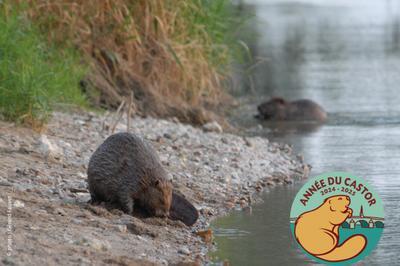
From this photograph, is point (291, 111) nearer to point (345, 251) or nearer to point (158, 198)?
point (158, 198)

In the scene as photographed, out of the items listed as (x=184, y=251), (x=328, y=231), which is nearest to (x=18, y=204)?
(x=184, y=251)

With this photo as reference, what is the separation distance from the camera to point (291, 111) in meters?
13.5

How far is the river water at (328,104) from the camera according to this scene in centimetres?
719

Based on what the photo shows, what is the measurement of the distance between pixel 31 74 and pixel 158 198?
254 centimetres

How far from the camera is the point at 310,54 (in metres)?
18.6

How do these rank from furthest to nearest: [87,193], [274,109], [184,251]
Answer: [274,109] < [87,193] < [184,251]

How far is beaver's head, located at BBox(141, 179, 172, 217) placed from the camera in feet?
23.2

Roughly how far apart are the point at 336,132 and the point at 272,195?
3.62 metres

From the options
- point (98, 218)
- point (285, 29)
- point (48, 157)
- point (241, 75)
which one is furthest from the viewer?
point (285, 29)

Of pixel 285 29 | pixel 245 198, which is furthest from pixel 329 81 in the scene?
pixel 245 198

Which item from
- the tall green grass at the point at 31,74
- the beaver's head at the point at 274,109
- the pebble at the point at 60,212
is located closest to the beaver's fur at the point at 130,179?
the pebble at the point at 60,212

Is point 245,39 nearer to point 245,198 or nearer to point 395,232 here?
point 245,198

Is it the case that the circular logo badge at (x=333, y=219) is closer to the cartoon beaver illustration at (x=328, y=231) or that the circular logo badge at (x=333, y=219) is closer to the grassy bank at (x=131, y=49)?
the cartoon beaver illustration at (x=328, y=231)

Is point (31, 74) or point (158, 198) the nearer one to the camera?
point (158, 198)
